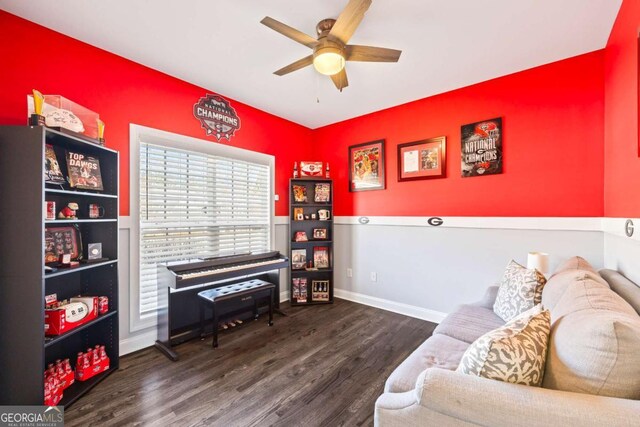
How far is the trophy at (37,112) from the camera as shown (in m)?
1.59

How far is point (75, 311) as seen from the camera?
Answer: 1.84 metres

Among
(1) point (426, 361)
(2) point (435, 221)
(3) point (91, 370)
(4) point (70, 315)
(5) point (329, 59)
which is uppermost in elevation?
(5) point (329, 59)

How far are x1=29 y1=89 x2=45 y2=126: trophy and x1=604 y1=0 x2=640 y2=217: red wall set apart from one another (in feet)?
11.4

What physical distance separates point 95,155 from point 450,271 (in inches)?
139

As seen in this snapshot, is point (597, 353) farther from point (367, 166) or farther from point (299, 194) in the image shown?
point (299, 194)

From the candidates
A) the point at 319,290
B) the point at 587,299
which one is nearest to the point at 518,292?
the point at 587,299

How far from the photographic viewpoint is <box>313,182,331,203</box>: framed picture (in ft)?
12.5

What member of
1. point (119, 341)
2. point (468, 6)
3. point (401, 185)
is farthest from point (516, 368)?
point (119, 341)

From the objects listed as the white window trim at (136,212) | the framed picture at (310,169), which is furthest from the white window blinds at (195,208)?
the framed picture at (310,169)

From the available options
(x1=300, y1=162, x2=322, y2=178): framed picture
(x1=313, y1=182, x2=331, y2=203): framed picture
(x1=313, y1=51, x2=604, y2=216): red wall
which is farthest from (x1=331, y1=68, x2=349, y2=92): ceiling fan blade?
(x1=313, y1=182, x2=331, y2=203): framed picture

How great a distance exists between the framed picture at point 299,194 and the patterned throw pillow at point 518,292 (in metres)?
2.54

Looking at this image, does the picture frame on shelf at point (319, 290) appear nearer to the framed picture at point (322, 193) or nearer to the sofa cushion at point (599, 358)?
the framed picture at point (322, 193)

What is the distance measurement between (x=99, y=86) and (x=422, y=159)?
3262mm

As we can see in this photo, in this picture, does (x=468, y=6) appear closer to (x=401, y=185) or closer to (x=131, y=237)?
(x=401, y=185)
